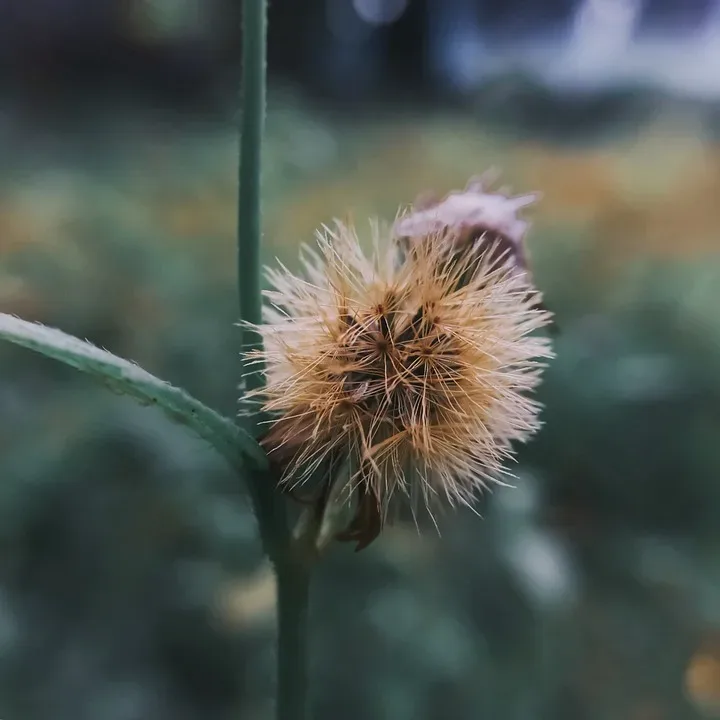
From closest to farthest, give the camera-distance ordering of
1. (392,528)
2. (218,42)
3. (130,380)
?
(130,380) → (392,528) → (218,42)

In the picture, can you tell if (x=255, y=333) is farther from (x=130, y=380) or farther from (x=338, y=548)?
(x=338, y=548)

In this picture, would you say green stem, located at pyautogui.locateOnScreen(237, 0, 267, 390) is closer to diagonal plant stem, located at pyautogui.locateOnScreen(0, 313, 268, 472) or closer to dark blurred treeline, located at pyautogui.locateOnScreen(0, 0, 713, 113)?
diagonal plant stem, located at pyautogui.locateOnScreen(0, 313, 268, 472)

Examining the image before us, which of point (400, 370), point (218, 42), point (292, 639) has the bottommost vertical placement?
point (292, 639)

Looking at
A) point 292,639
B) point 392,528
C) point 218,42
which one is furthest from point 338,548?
point 218,42

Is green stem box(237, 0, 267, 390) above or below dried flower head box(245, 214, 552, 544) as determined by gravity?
above

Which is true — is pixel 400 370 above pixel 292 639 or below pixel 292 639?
above

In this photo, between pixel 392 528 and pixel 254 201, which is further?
pixel 392 528

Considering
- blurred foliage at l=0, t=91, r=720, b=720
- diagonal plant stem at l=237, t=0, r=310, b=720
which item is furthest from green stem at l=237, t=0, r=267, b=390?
blurred foliage at l=0, t=91, r=720, b=720

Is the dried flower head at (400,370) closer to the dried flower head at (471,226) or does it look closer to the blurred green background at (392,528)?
the dried flower head at (471,226)
